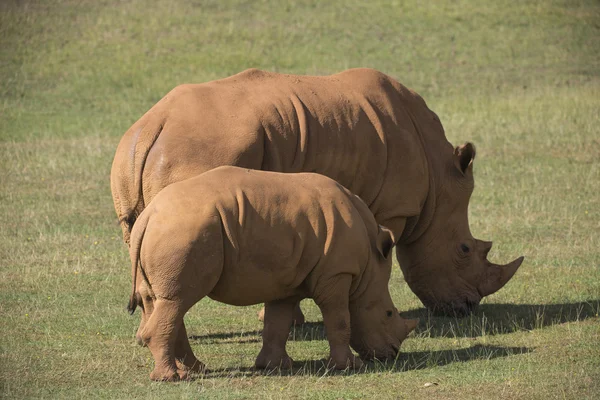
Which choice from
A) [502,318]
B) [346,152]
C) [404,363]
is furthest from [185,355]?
[502,318]

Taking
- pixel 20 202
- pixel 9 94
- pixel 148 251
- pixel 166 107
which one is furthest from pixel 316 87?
pixel 9 94

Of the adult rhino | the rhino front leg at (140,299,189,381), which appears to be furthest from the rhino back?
the rhino front leg at (140,299,189,381)

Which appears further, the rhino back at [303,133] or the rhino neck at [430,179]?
the rhino neck at [430,179]

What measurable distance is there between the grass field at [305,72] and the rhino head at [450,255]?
0.29 metres

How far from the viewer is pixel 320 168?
34.2ft

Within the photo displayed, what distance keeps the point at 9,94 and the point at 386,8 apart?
13238 millimetres

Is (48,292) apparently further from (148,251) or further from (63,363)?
(148,251)

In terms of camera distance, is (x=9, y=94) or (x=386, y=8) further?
(x=386, y=8)

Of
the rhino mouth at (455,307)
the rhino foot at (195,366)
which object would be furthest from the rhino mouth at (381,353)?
the rhino mouth at (455,307)

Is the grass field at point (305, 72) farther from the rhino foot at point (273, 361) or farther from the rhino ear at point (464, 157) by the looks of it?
the rhino ear at point (464, 157)

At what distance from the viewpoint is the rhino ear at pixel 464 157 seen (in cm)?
1142

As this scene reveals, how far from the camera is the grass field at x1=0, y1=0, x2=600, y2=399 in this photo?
8.80m

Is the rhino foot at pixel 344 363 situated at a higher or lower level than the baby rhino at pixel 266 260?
lower

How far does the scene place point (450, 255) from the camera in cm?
1152
